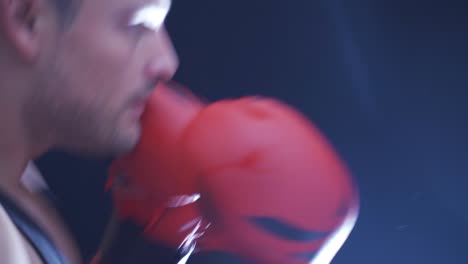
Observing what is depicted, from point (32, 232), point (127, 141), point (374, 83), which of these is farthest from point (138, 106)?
point (374, 83)

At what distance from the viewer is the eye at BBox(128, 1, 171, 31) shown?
49cm

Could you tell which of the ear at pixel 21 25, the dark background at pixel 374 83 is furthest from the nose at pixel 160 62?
the dark background at pixel 374 83

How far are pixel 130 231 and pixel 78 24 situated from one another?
0.23m

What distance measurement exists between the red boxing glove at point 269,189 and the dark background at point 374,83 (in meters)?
0.26

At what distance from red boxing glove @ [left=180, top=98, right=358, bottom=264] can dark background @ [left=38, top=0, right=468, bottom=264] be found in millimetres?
260

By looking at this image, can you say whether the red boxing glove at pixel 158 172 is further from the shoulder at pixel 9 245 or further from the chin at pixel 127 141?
the shoulder at pixel 9 245

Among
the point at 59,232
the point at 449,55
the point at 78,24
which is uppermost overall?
the point at 78,24

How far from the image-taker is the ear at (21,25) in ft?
1.46

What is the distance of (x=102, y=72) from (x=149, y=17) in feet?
0.23

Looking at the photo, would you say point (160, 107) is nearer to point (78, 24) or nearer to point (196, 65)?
point (78, 24)

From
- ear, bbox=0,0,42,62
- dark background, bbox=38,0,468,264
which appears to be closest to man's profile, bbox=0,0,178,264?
ear, bbox=0,0,42,62

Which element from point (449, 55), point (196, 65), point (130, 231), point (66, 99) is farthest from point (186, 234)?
point (449, 55)

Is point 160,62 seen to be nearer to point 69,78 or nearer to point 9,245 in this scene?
point 69,78

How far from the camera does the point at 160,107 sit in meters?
0.54
